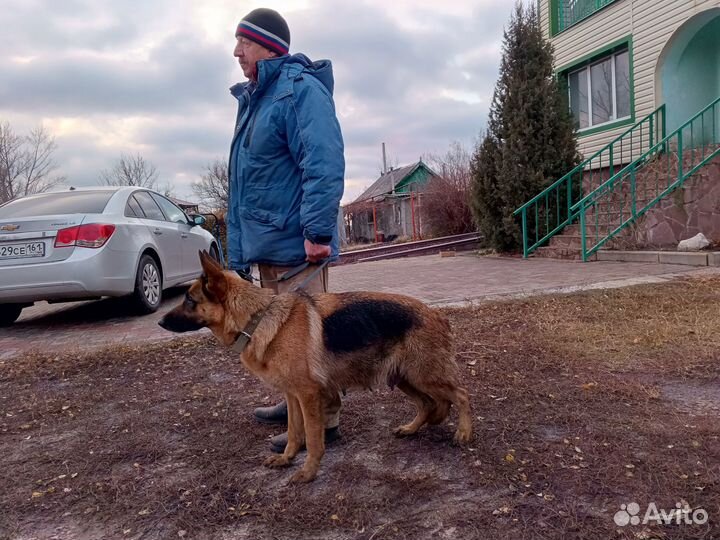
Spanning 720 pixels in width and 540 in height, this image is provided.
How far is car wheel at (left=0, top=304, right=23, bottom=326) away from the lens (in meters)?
6.57

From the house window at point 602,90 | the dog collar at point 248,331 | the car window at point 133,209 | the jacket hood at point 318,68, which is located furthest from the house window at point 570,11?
the dog collar at point 248,331

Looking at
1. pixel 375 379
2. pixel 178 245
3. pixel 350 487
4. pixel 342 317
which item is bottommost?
pixel 350 487

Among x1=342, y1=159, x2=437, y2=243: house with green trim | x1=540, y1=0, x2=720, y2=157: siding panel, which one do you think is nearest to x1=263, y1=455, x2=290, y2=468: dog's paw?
x1=540, y1=0, x2=720, y2=157: siding panel

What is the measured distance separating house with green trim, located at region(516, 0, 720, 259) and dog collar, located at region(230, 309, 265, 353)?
8429 millimetres

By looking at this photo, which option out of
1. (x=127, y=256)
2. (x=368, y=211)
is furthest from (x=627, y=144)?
(x=368, y=211)

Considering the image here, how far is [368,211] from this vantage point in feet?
112

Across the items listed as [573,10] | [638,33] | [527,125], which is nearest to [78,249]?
[527,125]

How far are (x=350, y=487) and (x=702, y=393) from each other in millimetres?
2336

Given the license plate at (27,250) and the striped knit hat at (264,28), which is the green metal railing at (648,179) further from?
the license plate at (27,250)

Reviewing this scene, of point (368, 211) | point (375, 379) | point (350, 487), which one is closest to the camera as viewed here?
point (350, 487)

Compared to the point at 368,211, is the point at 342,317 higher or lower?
lower

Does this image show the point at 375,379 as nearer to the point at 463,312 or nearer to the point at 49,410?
the point at 49,410

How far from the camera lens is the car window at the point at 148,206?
275 inches

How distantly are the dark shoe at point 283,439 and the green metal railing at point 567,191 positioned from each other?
8803 millimetres
